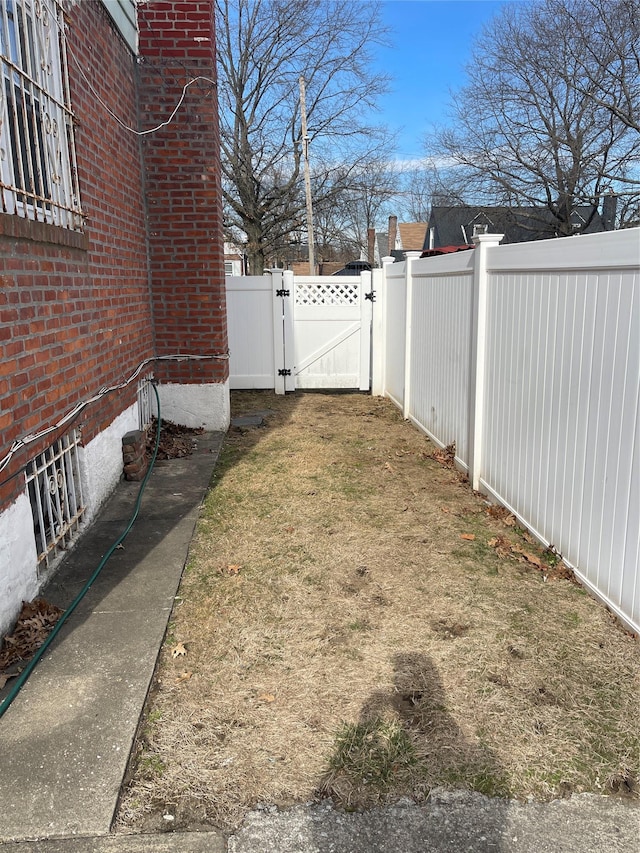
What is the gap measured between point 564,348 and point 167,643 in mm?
2727

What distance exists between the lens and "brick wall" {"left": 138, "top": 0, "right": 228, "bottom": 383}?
6.75 m

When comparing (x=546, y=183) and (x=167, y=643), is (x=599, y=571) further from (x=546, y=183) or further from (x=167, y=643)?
(x=546, y=183)

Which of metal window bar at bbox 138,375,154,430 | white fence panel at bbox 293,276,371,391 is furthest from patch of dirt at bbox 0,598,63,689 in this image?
white fence panel at bbox 293,276,371,391

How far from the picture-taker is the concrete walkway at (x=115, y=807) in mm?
1994

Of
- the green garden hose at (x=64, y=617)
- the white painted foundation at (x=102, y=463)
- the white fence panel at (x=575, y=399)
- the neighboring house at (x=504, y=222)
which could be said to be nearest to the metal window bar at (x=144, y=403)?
the white painted foundation at (x=102, y=463)

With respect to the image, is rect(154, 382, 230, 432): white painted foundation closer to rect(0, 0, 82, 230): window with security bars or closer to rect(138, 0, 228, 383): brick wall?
rect(138, 0, 228, 383): brick wall

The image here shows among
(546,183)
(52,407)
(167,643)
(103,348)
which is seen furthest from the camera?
(546,183)

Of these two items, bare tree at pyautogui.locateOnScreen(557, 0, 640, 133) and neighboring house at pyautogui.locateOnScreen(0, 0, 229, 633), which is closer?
neighboring house at pyautogui.locateOnScreen(0, 0, 229, 633)

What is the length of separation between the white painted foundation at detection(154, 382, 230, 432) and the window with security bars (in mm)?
3105

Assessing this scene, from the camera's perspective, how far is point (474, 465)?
5.40 meters

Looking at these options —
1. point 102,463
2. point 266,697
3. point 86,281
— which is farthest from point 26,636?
point 86,281

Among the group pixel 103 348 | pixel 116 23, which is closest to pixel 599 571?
pixel 103 348

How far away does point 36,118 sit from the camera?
383 cm

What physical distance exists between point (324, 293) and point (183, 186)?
147 inches
